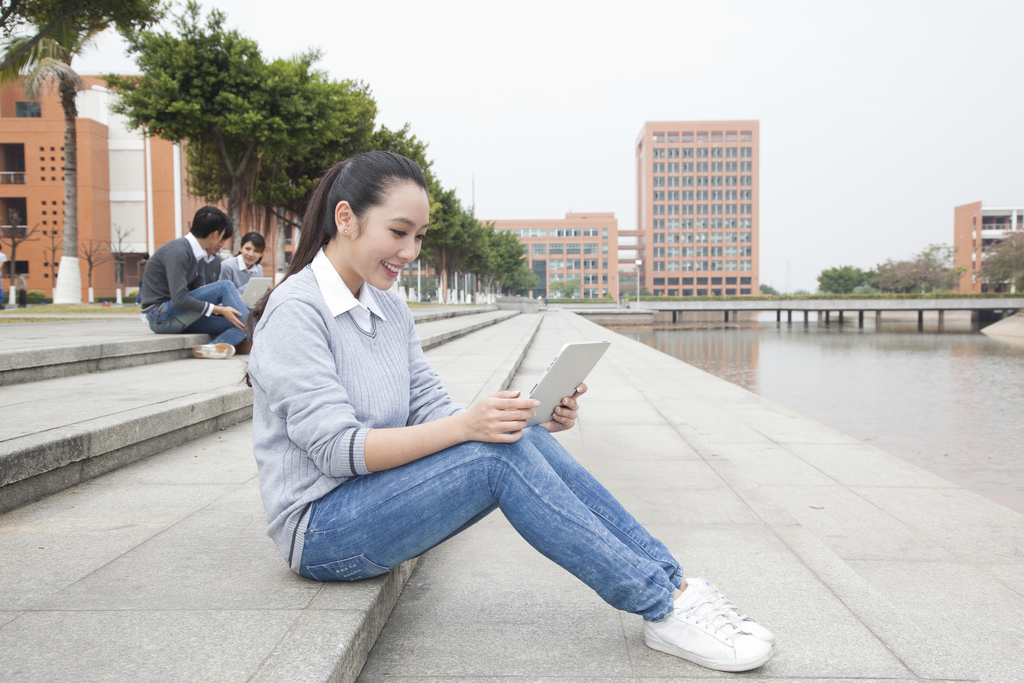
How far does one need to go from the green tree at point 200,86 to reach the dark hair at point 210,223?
927 cm

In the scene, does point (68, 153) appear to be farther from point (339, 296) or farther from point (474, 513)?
point (474, 513)

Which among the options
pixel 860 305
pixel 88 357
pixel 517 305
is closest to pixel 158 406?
pixel 88 357

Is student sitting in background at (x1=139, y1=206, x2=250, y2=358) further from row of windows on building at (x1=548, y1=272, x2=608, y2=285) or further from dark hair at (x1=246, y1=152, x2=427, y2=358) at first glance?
row of windows on building at (x1=548, y1=272, x2=608, y2=285)

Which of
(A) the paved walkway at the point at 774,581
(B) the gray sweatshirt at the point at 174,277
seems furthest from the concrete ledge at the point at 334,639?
(B) the gray sweatshirt at the point at 174,277

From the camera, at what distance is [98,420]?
3160 mm

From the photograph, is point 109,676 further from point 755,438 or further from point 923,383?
point 923,383

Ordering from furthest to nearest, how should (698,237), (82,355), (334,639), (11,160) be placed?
1. (698,237)
2. (11,160)
3. (82,355)
4. (334,639)

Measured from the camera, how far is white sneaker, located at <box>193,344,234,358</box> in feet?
22.2

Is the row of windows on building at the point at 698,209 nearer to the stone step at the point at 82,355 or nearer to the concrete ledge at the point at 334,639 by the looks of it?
the stone step at the point at 82,355

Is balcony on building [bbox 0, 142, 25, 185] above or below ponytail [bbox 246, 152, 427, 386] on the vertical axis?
above

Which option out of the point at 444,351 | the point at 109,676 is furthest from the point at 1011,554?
the point at 444,351

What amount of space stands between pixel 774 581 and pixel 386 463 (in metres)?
1.48

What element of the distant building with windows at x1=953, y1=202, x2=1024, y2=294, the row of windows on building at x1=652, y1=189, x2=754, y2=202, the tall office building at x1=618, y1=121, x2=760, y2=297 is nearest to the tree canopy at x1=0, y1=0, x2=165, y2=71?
the distant building with windows at x1=953, y1=202, x2=1024, y2=294

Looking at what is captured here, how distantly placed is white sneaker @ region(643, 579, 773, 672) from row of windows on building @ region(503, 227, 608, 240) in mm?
125836
